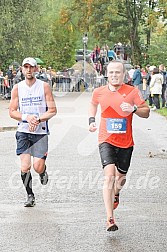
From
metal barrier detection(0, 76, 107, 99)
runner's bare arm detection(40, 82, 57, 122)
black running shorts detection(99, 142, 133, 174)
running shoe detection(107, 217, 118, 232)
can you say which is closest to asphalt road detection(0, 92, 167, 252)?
running shoe detection(107, 217, 118, 232)

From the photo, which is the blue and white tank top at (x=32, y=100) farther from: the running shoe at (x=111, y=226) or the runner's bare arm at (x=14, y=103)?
the running shoe at (x=111, y=226)

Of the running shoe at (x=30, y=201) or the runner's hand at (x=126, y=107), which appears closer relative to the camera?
the runner's hand at (x=126, y=107)

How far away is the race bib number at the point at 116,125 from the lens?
809cm

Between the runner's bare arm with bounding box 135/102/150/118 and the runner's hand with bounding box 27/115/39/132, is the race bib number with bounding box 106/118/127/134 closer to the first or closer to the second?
the runner's bare arm with bounding box 135/102/150/118

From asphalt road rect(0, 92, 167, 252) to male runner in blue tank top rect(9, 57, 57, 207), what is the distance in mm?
612

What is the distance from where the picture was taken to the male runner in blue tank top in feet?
30.8

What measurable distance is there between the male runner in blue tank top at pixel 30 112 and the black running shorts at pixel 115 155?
1.36 meters

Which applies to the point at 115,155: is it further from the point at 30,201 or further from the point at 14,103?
the point at 14,103

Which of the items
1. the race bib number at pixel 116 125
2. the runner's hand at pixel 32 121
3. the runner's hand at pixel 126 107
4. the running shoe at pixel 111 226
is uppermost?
the runner's hand at pixel 126 107

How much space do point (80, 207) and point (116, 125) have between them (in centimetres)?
155

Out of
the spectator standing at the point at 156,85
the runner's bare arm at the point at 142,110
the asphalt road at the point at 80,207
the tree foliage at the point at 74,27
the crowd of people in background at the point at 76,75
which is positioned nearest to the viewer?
the asphalt road at the point at 80,207

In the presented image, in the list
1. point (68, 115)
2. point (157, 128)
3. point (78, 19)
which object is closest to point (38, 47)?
point (78, 19)

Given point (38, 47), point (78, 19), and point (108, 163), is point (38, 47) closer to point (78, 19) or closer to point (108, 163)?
point (78, 19)

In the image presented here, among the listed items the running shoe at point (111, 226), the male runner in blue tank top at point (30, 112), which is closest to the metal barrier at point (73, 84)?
the male runner in blue tank top at point (30, 112)
